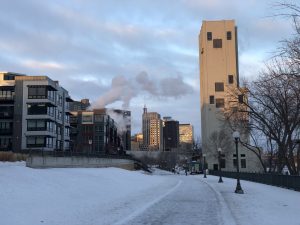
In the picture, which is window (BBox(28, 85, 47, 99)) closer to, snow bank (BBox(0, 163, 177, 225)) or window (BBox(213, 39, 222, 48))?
window (BBox(213, 39, 222, 48))

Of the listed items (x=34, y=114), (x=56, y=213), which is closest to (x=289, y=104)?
(x=56, y=213)

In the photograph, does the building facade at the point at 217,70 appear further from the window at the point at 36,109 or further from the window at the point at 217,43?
the window at the point at 36,109

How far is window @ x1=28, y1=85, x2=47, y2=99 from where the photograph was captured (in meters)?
95.5

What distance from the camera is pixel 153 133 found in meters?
188

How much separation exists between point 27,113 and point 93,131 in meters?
40.4

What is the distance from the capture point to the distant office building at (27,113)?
93.4 m

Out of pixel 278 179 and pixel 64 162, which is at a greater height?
pixel 64 162

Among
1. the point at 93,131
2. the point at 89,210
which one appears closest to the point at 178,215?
the point at 89,210

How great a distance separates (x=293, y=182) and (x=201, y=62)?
92.6 m

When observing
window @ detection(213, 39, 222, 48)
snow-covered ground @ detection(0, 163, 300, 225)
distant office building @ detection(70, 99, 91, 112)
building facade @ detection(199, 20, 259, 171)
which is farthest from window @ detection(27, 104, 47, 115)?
snow-covered ground @ detection(0, 163, 300, 225)

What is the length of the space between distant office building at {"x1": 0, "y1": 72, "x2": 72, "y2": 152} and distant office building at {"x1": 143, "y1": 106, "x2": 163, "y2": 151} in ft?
258

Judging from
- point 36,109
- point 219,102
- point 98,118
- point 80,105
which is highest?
point 80,105

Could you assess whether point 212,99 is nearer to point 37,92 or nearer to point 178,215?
point 37,92

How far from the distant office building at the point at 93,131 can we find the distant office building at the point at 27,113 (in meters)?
33.9
